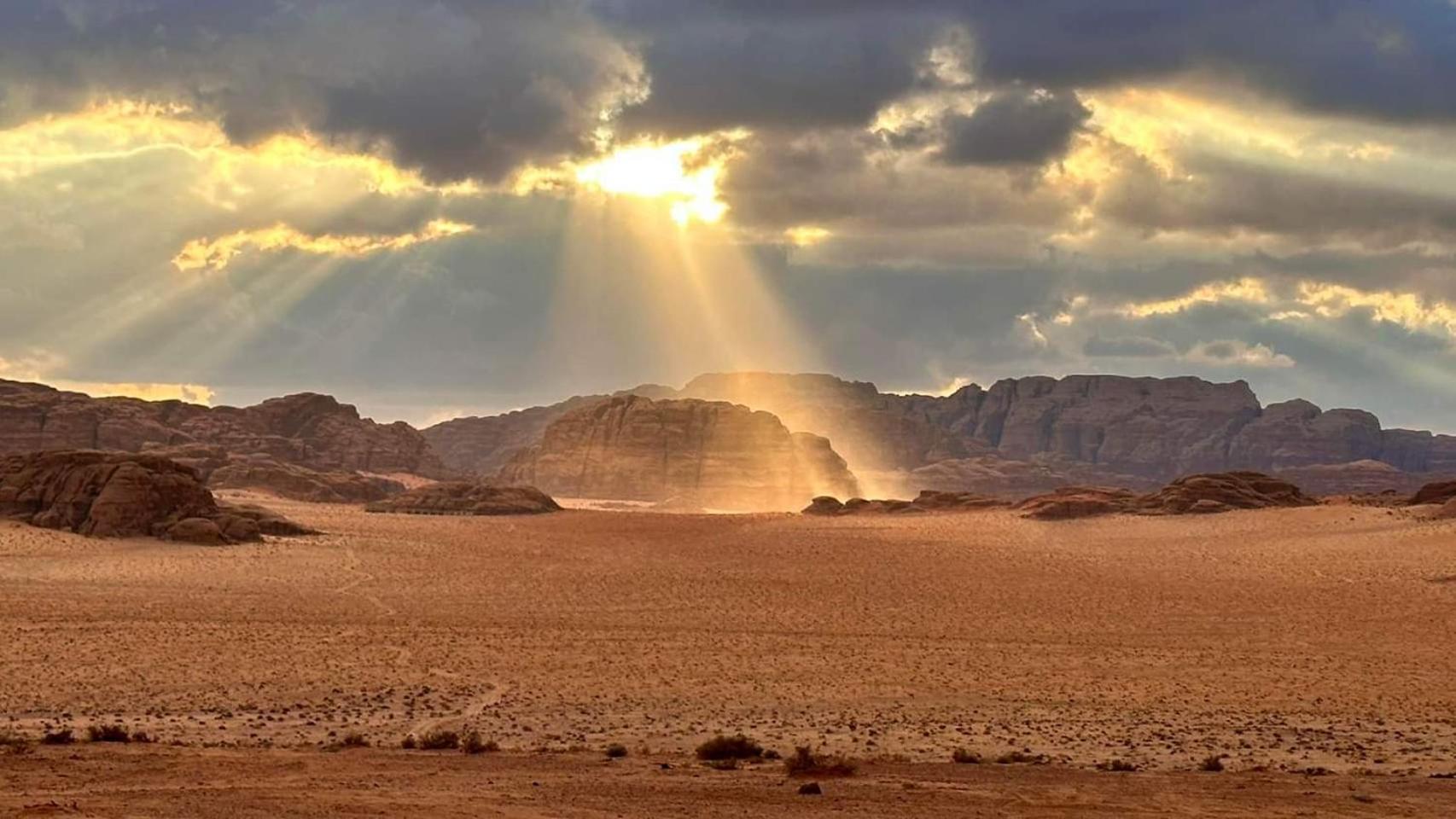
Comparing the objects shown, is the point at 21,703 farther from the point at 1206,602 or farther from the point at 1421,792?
the point at 1206,602

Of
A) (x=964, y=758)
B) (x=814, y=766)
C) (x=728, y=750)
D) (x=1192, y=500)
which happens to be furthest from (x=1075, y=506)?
(x=814, y=766)

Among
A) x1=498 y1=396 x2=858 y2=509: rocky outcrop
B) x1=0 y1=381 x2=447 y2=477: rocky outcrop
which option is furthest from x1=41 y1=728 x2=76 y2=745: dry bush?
x1=498 y1=396 x2=858 y2=509: rocky outcrop

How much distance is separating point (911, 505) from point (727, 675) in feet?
208

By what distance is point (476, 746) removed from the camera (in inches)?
823

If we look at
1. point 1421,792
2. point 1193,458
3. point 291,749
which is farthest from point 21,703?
point 1193,458

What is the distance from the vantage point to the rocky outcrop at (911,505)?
297 ft

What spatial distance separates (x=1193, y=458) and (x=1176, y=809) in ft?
612

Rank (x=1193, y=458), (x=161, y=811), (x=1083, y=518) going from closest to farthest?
1. (x=161, y=811)
2. (x=1083, y=518)
3. (x=1193, y=458)

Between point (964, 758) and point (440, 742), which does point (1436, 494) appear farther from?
point (440, 742)

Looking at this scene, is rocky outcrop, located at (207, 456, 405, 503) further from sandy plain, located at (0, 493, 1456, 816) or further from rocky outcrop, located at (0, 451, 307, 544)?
sandy plain, located at (0, 493, 1456, 816)

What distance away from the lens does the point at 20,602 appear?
37.5 m

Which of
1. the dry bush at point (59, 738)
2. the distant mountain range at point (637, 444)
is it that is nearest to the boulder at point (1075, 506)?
the distant mountain range at point (637, 444)

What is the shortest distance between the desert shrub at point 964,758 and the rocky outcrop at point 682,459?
106m

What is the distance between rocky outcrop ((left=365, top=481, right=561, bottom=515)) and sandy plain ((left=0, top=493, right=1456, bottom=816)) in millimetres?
28921
